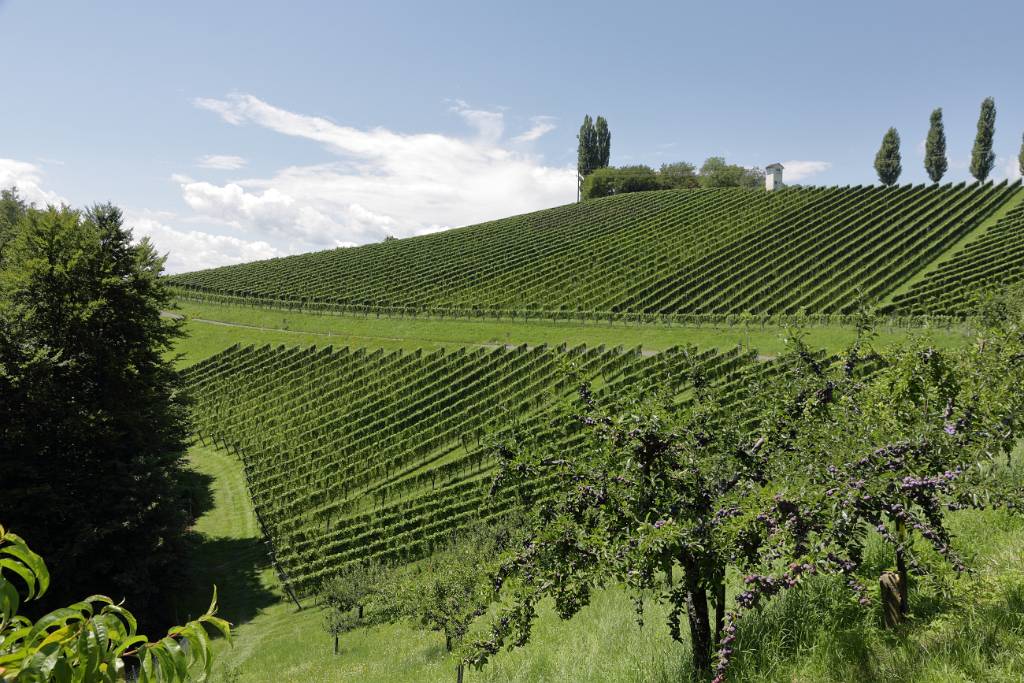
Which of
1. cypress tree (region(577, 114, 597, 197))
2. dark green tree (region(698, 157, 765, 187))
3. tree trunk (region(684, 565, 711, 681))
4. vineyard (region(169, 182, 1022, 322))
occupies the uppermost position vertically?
cypress tree (region(577, 114, 597, 197))

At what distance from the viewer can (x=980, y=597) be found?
5.76 metres

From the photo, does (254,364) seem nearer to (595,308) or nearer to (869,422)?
(595,308)

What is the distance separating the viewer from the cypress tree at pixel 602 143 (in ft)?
458

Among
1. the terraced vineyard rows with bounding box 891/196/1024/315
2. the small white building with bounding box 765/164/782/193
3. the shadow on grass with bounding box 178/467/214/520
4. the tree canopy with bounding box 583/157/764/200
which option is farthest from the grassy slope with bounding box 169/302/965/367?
the tree canopy with bounding box 583/157/764/200

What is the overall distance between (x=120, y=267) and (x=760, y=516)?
27366 mm

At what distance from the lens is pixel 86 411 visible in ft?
69.0

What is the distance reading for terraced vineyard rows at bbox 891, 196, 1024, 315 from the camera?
49844mm

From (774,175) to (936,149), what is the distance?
2721 centimetres

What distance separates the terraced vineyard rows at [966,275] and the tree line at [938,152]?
39.9 meters

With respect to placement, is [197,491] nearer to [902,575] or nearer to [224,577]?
[224,577]

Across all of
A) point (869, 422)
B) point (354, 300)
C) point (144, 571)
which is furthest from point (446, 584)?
point (354, 300)

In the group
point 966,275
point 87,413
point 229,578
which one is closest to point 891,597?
point 87,413

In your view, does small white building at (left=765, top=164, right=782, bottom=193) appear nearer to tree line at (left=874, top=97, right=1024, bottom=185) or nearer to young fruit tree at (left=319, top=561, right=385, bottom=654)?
tree line at (left=874, top=97, right=1024, bottom=185)

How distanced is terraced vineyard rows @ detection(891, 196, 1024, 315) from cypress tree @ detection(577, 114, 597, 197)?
89793 mm
